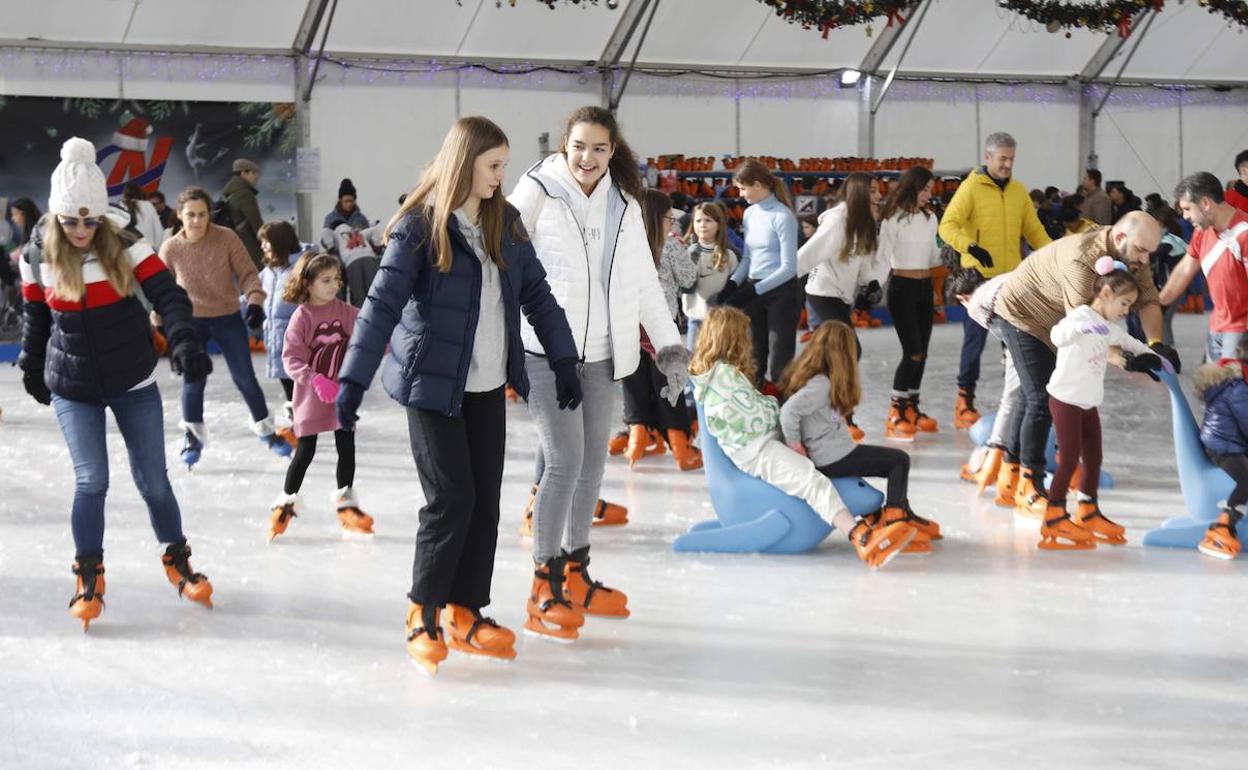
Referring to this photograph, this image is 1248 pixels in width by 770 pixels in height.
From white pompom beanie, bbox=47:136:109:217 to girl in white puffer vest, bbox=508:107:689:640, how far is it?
109cm

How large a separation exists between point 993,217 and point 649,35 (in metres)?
8.76

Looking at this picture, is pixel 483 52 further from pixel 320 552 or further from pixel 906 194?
pixel 320 552

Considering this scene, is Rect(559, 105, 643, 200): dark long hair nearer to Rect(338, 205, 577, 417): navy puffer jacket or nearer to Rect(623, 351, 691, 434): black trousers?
Rect(338, 205, 577, 417): navy puffer jacket

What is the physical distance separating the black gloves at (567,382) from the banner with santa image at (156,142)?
10238 millimetres

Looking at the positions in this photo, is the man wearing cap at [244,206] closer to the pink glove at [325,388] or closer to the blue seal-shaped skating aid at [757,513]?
the pink glove at [325,388]

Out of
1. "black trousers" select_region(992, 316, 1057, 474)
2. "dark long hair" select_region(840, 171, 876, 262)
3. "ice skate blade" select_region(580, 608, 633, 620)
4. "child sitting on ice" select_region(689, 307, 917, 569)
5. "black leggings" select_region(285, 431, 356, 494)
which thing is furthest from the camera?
"dark long hair" select_region(840, 171, 876, 262)

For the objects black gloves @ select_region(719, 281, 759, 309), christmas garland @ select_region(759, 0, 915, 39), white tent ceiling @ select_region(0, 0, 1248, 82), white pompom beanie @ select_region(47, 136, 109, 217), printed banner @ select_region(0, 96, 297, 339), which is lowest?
black gloves @ select_region(719, 281, 759, 309)

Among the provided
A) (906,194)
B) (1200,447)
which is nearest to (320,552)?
(1200,447)

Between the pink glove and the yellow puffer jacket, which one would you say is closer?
the pink glove

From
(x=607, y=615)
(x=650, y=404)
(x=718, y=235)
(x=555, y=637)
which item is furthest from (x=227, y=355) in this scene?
(x=555, y=637)

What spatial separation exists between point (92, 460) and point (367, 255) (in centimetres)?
770

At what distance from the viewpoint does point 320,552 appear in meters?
4.74

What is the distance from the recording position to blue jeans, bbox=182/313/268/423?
6.22 metres

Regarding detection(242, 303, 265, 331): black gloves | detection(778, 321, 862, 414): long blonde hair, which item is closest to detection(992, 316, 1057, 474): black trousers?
detection(778, 321, 862, 414): long blonde hair
